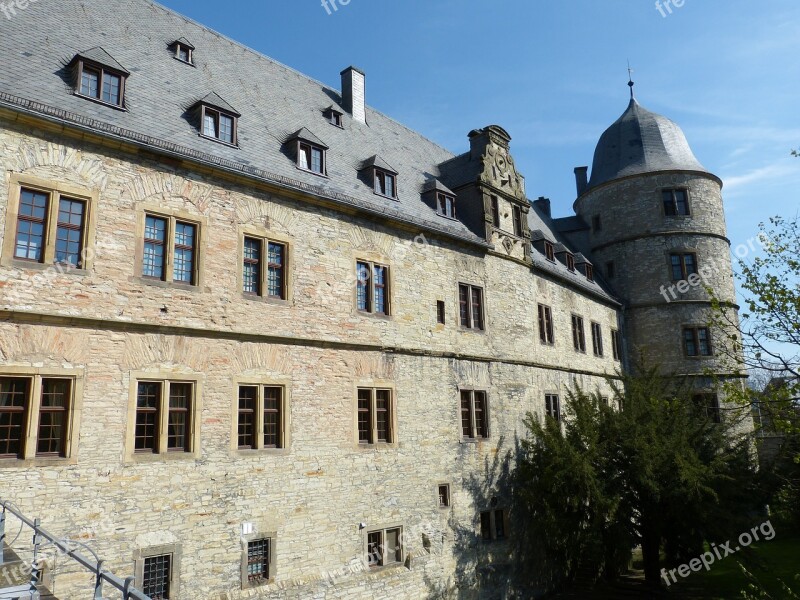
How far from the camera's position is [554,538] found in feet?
62.0

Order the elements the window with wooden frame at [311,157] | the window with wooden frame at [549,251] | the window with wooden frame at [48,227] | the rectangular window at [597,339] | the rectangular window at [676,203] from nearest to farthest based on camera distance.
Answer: the window with wooden frame at [48,227], the window with wooden frame at [311,157], the window with wooden frame at [549,251], the rectangular window at [597,339], the rectangular window at [676,203]

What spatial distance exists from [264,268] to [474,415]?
8127 mm

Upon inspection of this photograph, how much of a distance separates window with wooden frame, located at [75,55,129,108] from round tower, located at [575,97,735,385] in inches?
982

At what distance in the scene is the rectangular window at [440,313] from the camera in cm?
1803

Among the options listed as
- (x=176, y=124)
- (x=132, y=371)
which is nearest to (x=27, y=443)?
(x=132, y=371)

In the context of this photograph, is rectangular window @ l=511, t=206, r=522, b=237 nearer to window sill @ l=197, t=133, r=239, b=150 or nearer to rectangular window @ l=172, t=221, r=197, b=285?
window sill @ l=197, t=133, r=239, b=150

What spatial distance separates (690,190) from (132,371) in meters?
28.5

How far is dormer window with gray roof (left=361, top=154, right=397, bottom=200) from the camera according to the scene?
17.8 m

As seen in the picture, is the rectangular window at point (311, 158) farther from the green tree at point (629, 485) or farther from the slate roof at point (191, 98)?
the green tree at point (629, 485)

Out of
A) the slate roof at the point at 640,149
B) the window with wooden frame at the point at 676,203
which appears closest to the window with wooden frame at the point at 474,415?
the window with wooden frame at the point at 676,203

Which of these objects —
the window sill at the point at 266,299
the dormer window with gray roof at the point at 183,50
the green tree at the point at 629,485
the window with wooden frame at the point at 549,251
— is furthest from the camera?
the window with wooden frame at the point at 549,251

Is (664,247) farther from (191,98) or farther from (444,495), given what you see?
(191,98)

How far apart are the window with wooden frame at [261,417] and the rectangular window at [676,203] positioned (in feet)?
80.4

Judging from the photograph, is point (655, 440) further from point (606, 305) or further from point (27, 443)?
point (27, 443)
